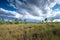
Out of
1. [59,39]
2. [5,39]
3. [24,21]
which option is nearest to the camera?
[59,39]

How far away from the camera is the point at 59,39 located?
8375 mm

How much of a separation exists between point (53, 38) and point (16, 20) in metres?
83.7

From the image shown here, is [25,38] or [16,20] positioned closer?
[25,38]

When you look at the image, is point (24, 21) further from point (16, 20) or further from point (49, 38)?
point (49, 38)

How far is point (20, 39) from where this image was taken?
879 centimetres

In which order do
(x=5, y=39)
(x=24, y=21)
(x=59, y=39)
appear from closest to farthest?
1. (x=59, y=39)
2. (x=5, y=39)
3. (x=24, y=21)

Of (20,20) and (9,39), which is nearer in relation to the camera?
(9,39)

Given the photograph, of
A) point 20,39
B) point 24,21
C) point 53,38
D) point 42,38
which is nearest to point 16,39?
point 20,39

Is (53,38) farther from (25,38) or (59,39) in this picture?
(25,38)

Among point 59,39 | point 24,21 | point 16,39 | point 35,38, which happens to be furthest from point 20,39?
point 24,21

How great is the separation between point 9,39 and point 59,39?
3.15 metres

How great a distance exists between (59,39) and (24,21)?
8205 cm

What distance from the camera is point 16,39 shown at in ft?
29.2

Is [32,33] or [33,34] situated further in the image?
[32,33]
